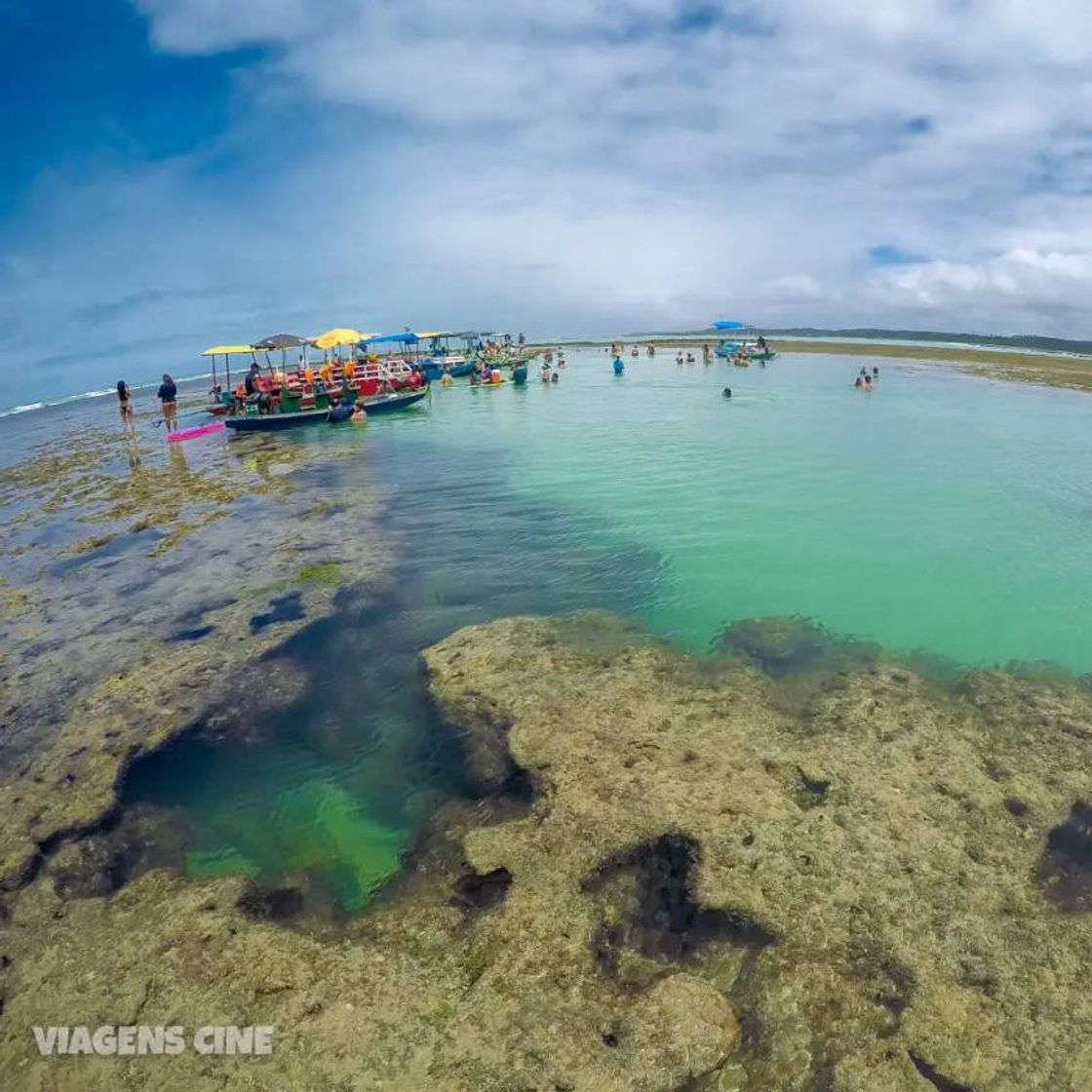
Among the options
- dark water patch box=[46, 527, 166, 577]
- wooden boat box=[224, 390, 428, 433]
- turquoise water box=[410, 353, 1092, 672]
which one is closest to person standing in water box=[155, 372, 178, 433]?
wooden boat box=[224, 390, 428, 433]

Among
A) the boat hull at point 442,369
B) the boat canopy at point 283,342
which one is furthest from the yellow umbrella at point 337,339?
the boat hull at point 442,369

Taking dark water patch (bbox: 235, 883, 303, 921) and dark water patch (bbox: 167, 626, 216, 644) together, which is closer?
dark water patch (bbox: 235, 883, 303, 921)

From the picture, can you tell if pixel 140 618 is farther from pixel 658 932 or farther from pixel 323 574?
pixel 658 932

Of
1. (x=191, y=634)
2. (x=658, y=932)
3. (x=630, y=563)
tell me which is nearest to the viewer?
(x=658, y=932)

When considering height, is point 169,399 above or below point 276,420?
above

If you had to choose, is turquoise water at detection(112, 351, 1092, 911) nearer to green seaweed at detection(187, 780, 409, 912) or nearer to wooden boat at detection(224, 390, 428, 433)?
green seaweed at detection(187, 780, 409, 912)

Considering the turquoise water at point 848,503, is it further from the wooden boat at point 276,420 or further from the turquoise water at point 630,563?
the wooden boat at point 276,420

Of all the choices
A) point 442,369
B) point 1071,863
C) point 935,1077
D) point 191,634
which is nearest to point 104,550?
point 191,634
